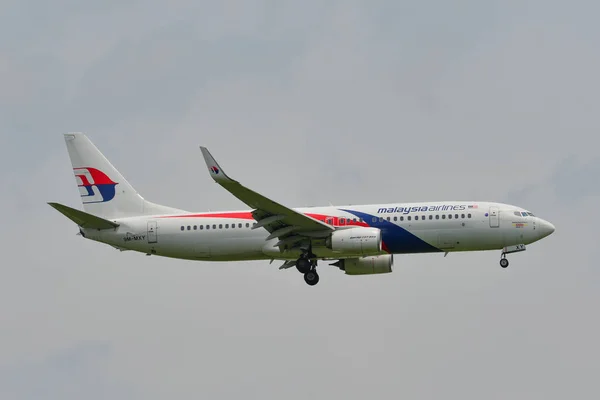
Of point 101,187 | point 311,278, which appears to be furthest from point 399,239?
point 101,187

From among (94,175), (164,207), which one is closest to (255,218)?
(164,207)

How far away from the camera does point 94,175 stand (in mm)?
64938

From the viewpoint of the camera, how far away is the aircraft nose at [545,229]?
192ft

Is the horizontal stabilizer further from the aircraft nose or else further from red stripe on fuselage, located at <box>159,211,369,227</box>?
the aircraft nose

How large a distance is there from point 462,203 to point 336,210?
629 cm

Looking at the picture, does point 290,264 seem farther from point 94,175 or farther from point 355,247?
point 94,175

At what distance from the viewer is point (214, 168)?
52094 millimetres

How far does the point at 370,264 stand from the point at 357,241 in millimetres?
4994

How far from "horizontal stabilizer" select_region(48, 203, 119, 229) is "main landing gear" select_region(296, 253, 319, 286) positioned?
32.7 ft

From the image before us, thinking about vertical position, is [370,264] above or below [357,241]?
below

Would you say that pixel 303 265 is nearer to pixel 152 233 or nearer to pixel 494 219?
pixel 152 233

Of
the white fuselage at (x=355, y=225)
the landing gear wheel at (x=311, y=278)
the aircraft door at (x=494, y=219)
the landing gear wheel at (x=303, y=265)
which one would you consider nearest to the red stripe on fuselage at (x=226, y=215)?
the white fuselage at (x=355, y=225)

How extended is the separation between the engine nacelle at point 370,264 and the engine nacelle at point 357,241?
421 cm

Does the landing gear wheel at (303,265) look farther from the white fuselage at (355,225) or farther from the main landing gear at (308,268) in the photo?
the white fuselage at (355,225)
